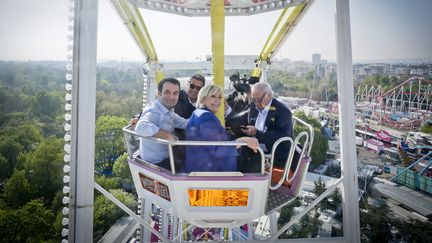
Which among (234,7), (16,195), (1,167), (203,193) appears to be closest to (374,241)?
(234,7)

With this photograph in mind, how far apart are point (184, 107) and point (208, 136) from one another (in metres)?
1.47

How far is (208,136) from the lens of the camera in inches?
81.0

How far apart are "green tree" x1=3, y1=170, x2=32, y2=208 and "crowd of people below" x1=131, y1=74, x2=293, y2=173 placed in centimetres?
2299

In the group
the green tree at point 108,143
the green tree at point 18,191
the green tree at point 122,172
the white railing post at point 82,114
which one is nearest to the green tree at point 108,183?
the green tree at point 122,172

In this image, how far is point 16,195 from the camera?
21.1 metres

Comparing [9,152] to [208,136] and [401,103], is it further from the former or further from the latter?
[401,103]

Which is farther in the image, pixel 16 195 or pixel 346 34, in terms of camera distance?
pixel 16 195

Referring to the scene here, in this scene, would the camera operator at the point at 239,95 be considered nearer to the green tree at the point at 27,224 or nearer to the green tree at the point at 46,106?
the green tree at the point at 27,224

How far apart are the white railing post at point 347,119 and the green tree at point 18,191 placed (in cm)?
2436

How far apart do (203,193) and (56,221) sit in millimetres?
20408

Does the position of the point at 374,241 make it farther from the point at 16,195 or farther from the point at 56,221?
the point at 16,195

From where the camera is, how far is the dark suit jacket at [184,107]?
11.3 ft

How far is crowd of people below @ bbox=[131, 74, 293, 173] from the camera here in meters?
2.11

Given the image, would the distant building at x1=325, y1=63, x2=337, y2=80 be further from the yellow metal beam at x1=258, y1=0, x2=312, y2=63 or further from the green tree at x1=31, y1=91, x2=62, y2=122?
the green tree at x1=31, y1=91, x2=62, y2=122
